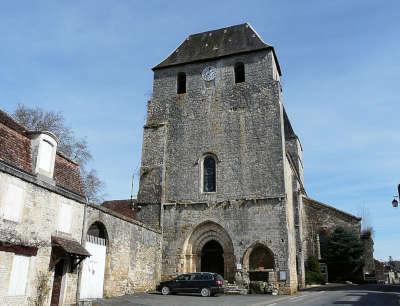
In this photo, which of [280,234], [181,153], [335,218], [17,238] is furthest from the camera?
[335,218]

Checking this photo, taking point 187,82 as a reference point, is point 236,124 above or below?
below

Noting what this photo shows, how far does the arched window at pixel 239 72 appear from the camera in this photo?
2505 centimetres

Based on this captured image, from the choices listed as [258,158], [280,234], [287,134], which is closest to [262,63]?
[258,158]

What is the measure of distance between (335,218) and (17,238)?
26.7 m

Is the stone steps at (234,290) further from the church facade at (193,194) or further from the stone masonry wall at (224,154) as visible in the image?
the stone masonry wall at (224,154)

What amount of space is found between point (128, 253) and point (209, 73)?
42.3ft

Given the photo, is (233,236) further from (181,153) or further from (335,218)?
(335,218)

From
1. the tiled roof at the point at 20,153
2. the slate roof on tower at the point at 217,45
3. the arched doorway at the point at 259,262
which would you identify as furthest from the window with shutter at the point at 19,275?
the slate roof on tower at the point at 217,45

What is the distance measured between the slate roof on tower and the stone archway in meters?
11.0

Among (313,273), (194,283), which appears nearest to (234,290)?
(194,283)

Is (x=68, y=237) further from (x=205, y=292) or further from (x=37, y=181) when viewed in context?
(x=205, y=292)

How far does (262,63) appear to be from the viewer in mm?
24469

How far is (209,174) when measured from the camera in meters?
23.5

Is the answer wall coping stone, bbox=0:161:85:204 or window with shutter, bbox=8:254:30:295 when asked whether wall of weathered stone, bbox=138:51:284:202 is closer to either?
wall coping stone, bbox=0:161:85:204
